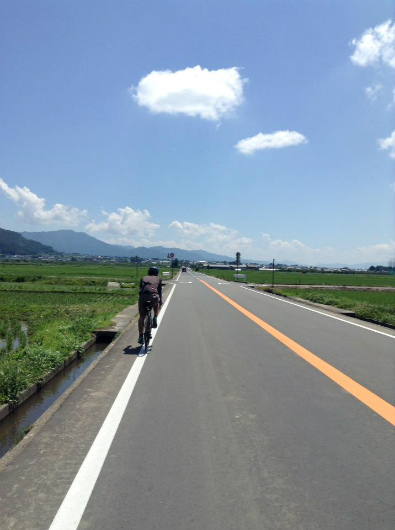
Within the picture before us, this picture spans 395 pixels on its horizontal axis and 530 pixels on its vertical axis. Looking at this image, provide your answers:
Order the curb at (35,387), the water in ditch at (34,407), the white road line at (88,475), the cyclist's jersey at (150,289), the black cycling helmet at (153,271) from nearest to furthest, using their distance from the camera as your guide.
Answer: the white road line at (88,475), the water in ditch at (34,407), the curb at (35,387), the cyclist's jersey at (150,289), the black cycling helmet at (153,271)

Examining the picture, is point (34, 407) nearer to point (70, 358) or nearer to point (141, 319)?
point (70, 358)

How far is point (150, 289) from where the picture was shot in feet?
30.8

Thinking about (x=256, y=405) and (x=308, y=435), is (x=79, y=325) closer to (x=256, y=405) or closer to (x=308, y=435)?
(x=256, y=405)

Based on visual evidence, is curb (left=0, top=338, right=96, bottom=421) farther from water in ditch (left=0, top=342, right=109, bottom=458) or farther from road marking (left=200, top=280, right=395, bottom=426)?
road marking (left=200, top=280, right=395, bottom=426)

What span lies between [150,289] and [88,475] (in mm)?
5989

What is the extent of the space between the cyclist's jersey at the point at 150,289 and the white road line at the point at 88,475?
3843 mm

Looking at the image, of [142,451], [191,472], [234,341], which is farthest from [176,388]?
[234,341]

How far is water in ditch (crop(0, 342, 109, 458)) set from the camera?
5125mm

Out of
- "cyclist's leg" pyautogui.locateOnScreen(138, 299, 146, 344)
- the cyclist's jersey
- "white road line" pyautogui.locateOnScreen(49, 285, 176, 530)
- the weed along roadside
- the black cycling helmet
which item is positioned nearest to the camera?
"white road line" pyautogui.locateOnScreen(49, 285, 176, 530)

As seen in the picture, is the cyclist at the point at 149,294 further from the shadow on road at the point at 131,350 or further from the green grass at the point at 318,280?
the green grass at the point at 318,280

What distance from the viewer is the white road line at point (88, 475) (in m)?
2.92

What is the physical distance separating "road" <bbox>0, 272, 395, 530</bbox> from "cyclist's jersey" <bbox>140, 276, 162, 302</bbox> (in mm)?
2003

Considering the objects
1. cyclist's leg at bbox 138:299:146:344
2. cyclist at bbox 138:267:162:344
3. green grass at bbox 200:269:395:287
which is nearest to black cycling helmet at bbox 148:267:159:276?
cyclist at bbox 138:267:162:344

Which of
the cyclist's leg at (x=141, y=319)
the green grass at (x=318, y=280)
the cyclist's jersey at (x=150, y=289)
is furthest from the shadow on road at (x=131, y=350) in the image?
the green grass at (x=318, y=280)
